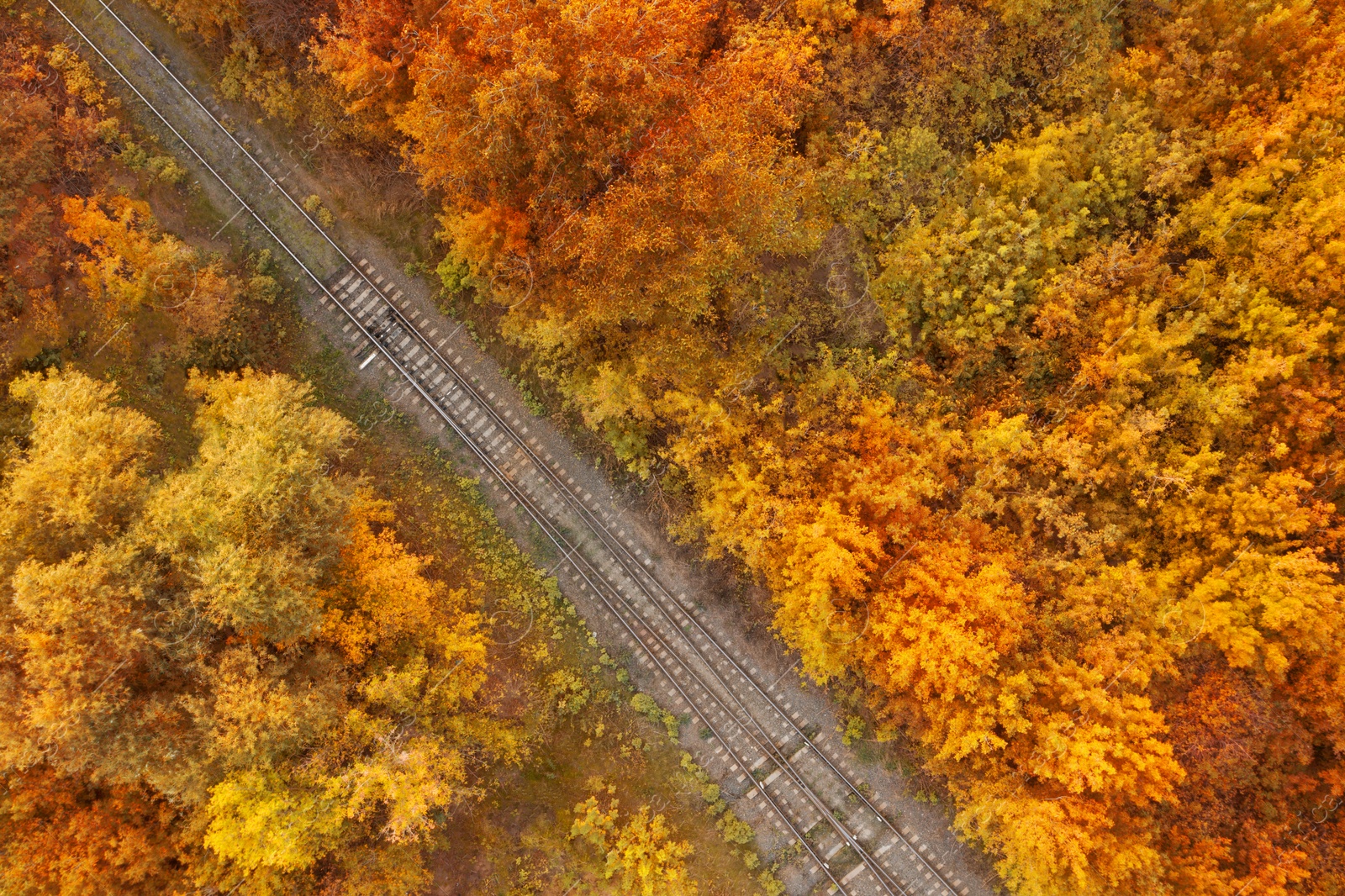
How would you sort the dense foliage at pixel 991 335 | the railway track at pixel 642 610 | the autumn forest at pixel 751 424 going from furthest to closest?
the railway track at pixel 642 610, the dense foliage at pixel 991 335, the autumn forest at pixel 751 424

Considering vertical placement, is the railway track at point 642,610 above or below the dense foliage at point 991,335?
below

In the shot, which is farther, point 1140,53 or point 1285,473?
point 1140,53

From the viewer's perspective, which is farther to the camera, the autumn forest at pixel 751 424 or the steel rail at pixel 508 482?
the steel rail at pixel 508 482

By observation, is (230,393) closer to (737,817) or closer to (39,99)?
(39,99)

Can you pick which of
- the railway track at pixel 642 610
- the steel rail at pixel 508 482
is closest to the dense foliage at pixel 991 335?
the railway track at pixel 642 610

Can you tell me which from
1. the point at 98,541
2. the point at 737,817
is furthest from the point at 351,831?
the point at 737,817

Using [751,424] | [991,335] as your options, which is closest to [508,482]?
[751,424]

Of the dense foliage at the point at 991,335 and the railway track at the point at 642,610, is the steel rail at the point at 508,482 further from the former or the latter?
the dense foliage at the point at 991,335
